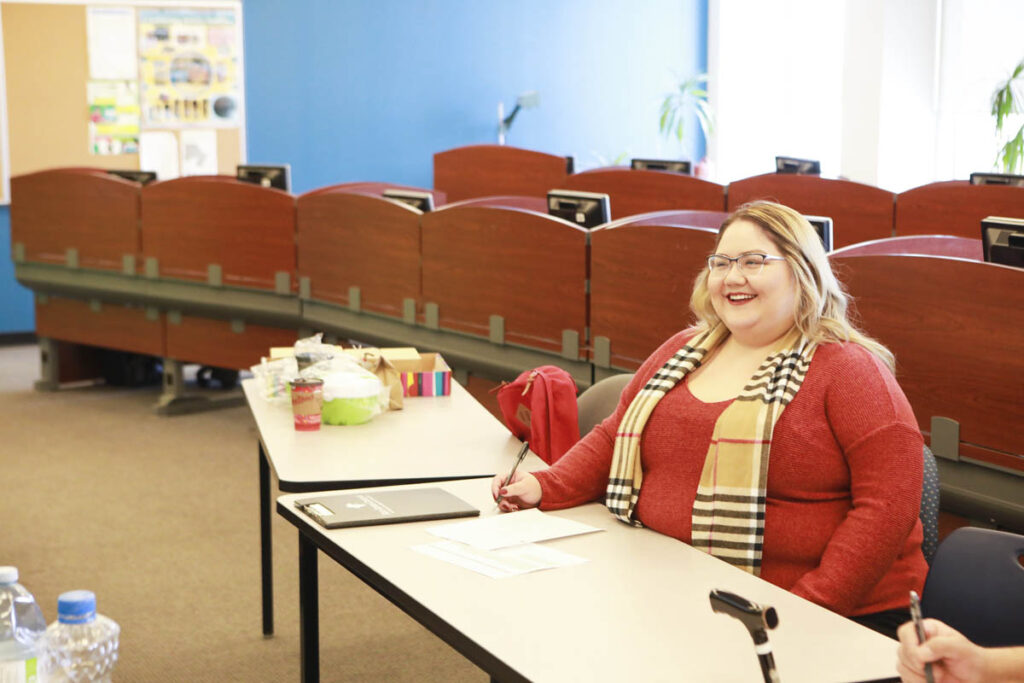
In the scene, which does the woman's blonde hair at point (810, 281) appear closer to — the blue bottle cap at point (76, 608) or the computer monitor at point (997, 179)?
the blue bottle cap at point (76, 608)

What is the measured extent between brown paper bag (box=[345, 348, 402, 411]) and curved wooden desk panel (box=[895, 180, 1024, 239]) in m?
2.42

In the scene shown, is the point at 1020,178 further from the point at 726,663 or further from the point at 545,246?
the point at 726,663

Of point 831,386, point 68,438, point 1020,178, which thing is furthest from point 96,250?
point 831,386

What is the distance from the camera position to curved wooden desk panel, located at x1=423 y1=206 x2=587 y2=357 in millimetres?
3707

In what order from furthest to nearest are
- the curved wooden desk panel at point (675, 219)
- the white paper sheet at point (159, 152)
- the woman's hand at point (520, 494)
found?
the white paper sheet at point (159, 152), the curved wooden desk panel at point (675, 219), the woman's hand at point (520, 494)

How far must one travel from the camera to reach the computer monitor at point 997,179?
4.33m

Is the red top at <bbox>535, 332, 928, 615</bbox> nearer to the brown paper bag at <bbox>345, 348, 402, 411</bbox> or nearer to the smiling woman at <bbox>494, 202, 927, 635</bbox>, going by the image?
the smiling woman at <bbox>494, 202, 927, 635</bbox>

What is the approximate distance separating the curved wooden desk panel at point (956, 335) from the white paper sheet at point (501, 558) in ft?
3.60

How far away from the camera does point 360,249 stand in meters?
4.77

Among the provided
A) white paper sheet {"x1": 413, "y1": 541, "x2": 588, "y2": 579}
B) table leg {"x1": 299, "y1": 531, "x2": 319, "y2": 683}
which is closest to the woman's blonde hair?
white paper sheet {"x1": 413, "y1": 541, "x2": 588, "y2": 579}

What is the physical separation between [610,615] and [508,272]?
2.43 m

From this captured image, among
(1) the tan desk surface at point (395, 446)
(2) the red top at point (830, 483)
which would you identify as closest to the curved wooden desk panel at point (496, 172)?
(1) the tan desk surface at point (395, 446)

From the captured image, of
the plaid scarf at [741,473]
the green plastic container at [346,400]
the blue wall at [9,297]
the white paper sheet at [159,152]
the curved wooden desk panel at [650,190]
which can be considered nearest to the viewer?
the plaid scarf at [741,473]

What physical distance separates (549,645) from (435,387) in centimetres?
166
